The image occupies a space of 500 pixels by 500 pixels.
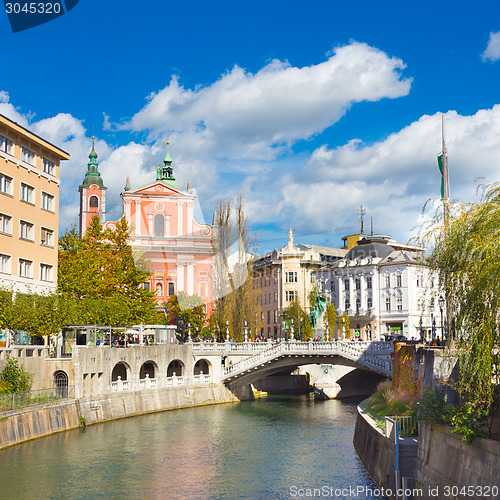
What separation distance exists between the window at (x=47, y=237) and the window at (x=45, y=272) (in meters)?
1.71

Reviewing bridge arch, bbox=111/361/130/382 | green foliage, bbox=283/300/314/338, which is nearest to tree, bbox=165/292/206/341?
bridge arch, bbox=111/361/130/382

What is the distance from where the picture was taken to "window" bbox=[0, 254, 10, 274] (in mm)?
49312

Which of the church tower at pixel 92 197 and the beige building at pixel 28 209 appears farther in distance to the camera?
the church tower at pixel 92 197

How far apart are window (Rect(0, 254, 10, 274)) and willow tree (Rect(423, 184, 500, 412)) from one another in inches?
1378

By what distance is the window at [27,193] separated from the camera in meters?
51.8

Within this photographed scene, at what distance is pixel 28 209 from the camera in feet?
172

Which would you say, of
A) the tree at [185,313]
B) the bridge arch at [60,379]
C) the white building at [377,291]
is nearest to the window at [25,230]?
the bridge arch at [60,379]

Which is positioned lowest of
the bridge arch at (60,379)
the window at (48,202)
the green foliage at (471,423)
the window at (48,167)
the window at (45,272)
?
the bridge arch at (60,379)

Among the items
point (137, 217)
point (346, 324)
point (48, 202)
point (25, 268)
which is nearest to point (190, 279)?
point (137, 217)

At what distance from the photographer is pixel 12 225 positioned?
50312mm

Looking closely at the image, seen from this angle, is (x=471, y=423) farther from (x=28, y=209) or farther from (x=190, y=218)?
(x=190, y=218)

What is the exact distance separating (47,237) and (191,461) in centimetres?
2687

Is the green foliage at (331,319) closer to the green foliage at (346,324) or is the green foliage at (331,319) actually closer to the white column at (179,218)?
the green foliage at (346,324)

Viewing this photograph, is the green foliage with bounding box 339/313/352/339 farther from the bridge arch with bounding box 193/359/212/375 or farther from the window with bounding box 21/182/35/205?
the window with bounding box 21/182/35/205
